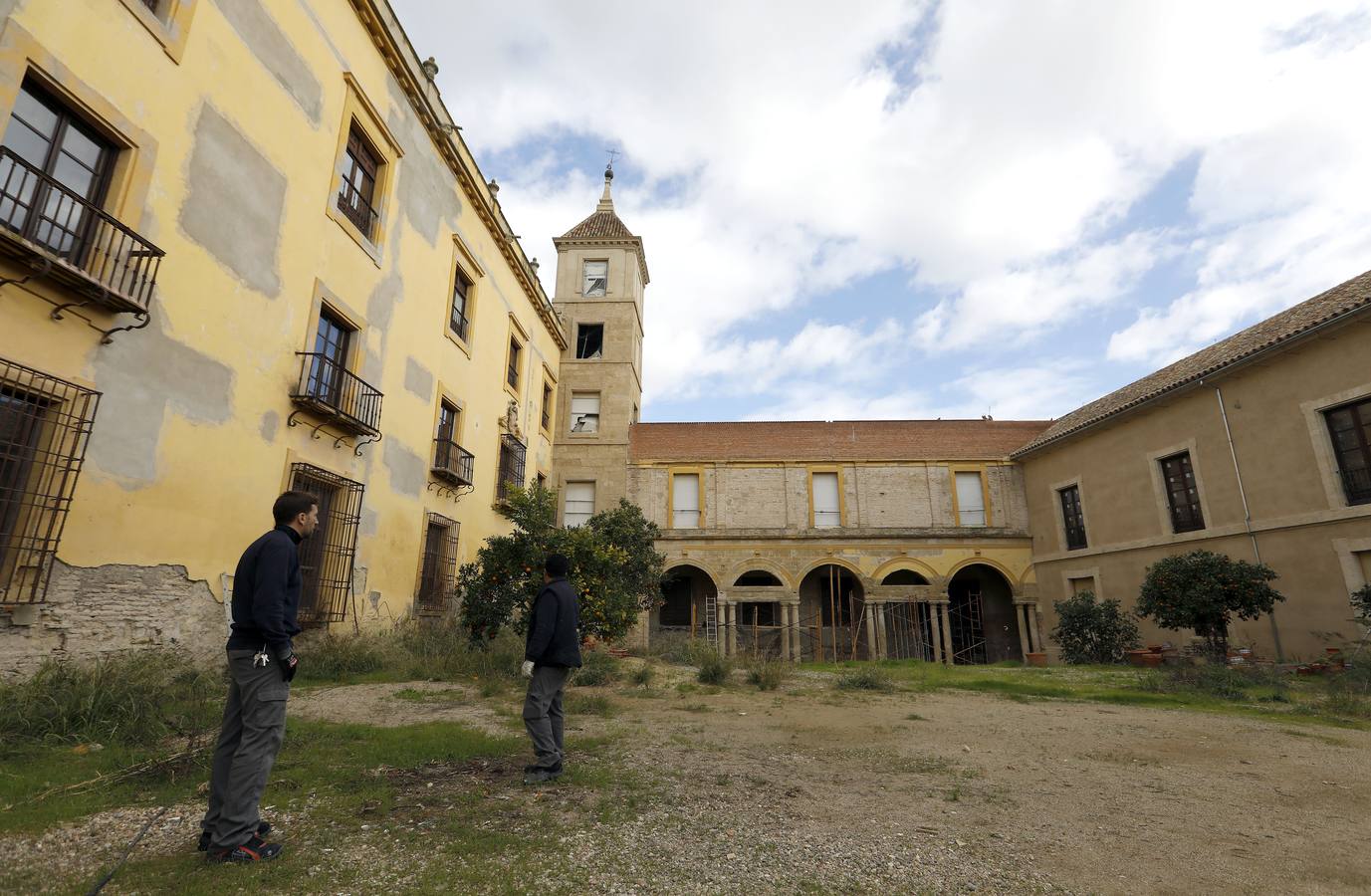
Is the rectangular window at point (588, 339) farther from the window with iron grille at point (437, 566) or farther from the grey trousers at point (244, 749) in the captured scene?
the grey trousers at point (244, 749)

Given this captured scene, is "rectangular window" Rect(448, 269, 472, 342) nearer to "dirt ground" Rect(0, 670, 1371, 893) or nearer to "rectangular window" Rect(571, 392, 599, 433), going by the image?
"rectangular window" Rect(571, 392, 599, 433)

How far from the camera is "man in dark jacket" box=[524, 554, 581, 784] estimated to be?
13.7ft

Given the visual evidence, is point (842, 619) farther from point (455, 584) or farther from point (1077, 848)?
point (1077, 848)

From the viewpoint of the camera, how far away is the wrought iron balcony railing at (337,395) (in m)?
8.83

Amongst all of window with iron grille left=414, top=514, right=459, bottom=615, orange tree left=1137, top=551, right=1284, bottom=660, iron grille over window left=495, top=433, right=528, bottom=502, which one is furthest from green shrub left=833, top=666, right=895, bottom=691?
iron grille over window left=495, top=433, right=528, bottom=502

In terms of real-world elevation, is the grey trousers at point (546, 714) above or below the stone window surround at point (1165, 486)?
below

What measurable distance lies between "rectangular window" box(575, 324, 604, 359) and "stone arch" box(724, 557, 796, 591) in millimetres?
8674

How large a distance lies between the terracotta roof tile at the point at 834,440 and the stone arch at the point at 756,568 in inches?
137

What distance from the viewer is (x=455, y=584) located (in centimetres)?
1328

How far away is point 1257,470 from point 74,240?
19.3m

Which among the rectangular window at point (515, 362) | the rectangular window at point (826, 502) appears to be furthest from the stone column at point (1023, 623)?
the rectangular window at point (515, 362)

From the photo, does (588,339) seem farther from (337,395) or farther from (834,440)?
(337,395)

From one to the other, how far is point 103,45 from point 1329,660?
18.3 metres

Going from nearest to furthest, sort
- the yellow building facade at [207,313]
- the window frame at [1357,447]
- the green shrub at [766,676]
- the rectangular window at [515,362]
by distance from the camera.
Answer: the yellow building facade at [207,313]
the green shrub at [766,676]
the window frame at [1357,447]
the rectangular window at [515,362]
